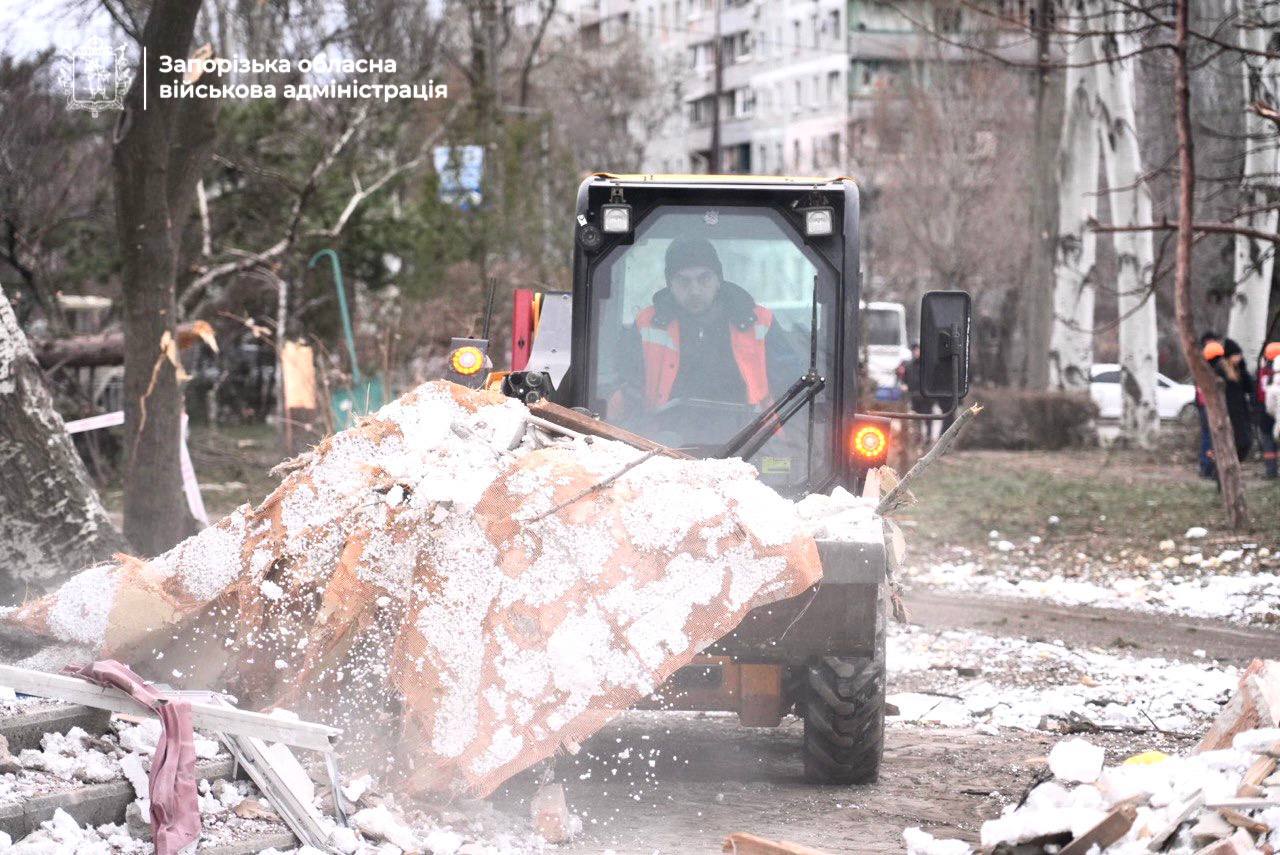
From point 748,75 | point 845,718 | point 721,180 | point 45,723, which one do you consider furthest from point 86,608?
point 748,75

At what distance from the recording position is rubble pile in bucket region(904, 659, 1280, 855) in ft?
15.7

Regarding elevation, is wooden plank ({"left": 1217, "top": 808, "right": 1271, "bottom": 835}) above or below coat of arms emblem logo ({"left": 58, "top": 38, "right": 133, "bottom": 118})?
below

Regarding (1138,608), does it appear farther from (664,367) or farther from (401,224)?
(401,224)

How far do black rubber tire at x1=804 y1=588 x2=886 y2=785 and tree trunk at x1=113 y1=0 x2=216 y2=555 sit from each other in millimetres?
5845

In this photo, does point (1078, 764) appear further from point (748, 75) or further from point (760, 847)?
point (748, 75)

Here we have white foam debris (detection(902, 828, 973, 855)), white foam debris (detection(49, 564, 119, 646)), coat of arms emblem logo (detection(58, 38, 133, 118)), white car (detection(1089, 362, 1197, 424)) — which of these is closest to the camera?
white foam debris (detection(902, 828, 973, 855))

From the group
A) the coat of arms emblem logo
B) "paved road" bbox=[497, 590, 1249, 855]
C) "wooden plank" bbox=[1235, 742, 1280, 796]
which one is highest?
the coat of arms emblem logo

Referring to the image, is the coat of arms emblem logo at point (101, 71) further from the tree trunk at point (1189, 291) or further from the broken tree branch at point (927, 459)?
the tree trunk at point (1189, 291)

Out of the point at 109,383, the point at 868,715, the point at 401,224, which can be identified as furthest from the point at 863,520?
the point at 401,224

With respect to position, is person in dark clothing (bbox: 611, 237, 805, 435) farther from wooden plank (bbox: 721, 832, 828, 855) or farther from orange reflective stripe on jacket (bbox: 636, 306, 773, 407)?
wooden plank (bbox: 721, 832, 828, 855)

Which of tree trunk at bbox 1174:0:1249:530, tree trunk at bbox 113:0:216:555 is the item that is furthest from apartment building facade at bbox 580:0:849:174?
tree trunk at bbox 113:0:216:555

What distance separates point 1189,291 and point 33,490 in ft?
34.3

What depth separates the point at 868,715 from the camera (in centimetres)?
634

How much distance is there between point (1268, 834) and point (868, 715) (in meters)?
1.78
